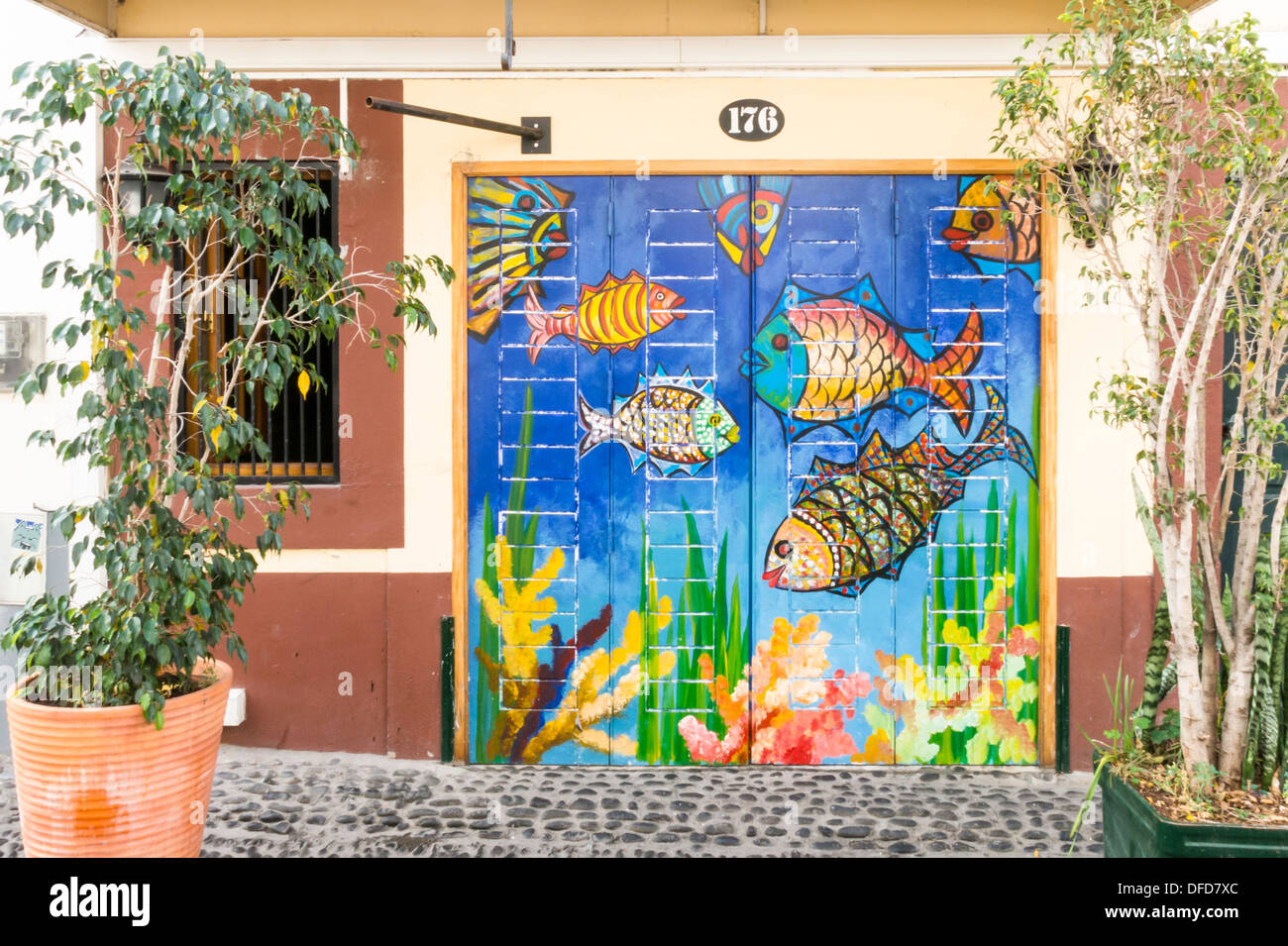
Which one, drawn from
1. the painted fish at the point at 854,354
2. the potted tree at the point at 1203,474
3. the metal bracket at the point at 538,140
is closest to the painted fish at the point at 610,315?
the painted fish at the point at 854,354

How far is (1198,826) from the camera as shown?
2836mm

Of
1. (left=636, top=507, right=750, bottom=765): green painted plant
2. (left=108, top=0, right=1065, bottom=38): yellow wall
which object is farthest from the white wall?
(left=636, top=507, right=750, bottom=765): green painted plant

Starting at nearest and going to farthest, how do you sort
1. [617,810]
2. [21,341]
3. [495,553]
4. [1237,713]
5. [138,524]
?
[1237,713], [138,524], [617,810], [21,341], [495,553]

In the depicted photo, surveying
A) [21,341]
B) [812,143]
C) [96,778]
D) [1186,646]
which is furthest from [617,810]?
[21,341]

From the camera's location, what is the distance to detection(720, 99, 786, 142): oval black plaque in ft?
16.1

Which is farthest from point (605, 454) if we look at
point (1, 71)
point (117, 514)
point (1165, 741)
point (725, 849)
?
point (1, 71)

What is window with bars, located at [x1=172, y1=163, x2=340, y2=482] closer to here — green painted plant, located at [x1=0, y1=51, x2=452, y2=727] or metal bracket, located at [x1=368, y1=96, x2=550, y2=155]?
metal bracket, located at [x1=368, y1=96, x2=550, y2=155]

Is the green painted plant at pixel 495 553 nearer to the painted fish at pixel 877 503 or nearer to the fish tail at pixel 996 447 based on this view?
the painted fish at pixel 877 503

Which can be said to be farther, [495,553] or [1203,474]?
[495,553]

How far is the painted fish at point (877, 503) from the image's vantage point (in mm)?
4957

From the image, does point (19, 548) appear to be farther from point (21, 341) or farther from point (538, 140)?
point (538, 140)

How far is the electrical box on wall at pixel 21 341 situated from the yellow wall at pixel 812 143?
1932 millimetres

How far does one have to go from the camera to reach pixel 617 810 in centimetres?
445

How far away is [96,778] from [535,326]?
112 inches
